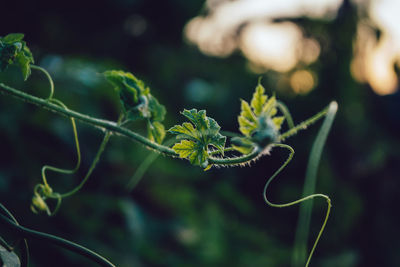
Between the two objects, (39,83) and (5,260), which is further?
(39,83)

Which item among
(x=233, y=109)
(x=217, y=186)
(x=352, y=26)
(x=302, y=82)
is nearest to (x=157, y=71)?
(x=233, y=109)

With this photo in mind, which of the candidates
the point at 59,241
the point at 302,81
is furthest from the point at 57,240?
the point at 302,81

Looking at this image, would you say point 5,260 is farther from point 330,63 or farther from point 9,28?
point 330,63

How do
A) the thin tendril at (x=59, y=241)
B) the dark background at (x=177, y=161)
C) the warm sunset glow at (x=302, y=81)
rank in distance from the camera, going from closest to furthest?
the thin tendril at (x=59, y=241) < the dark background at (x=177, y=161) < the warm sunset glow at (x=302, y=81)

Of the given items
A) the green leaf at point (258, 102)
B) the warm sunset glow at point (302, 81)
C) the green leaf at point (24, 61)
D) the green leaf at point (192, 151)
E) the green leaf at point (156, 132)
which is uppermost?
the warm sunset glow at point (302, 81)

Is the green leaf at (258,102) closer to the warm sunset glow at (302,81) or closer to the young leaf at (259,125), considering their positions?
the young leaf at (259,125)

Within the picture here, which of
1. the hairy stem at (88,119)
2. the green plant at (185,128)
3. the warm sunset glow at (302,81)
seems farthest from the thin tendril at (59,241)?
the warm sunset glow at (302,81)
